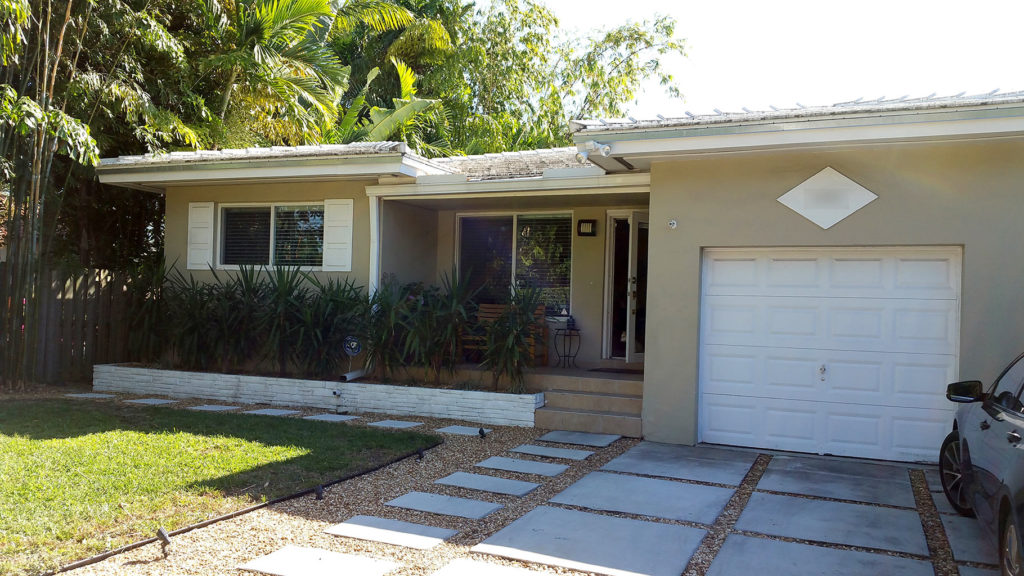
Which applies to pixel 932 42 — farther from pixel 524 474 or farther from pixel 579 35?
pixel 524 474

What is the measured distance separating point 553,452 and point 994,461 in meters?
4.02

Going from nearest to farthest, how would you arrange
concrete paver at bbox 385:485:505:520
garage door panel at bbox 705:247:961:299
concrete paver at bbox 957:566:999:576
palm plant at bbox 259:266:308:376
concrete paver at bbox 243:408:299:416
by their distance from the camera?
concrete paver at bbox 957:566:999:576, concrete paver at bbox 385:485:505:520, garage door panel at bbox 705:247:961:299, concrete paver at bbox 243:408:299:416, palm plant at bbox 259:266:308:376

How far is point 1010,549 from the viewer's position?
12.0ft

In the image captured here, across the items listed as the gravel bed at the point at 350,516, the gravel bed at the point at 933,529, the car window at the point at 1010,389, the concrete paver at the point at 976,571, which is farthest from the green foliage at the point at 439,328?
the concrete paver at the point at 976,571

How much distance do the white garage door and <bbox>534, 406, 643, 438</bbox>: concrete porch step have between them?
75 centimetres

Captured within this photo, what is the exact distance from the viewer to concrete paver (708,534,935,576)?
4.32 metres

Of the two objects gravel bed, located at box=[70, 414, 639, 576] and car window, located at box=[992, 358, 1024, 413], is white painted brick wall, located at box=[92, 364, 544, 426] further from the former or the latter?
car window, located at box=[992, 358, 1024, 413]

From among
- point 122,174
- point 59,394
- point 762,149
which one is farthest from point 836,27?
point 59,394

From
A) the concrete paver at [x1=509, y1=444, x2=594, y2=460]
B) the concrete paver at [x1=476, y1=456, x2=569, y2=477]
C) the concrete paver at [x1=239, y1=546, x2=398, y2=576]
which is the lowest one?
the concrete paver at [x1=239, y1=546, x2=398, y2=576]

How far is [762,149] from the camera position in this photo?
727 centimetres

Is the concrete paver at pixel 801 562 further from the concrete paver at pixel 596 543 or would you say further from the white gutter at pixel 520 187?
the white gutter at pixel 520 187

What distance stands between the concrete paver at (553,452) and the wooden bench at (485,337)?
1803 mm

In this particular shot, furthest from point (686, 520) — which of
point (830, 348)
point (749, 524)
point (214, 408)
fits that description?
point (214, 408)

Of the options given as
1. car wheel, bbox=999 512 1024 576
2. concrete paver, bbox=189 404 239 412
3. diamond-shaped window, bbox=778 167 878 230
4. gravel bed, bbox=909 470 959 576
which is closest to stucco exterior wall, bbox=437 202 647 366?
diamond-shaped window, bbox=778 167 878 230
